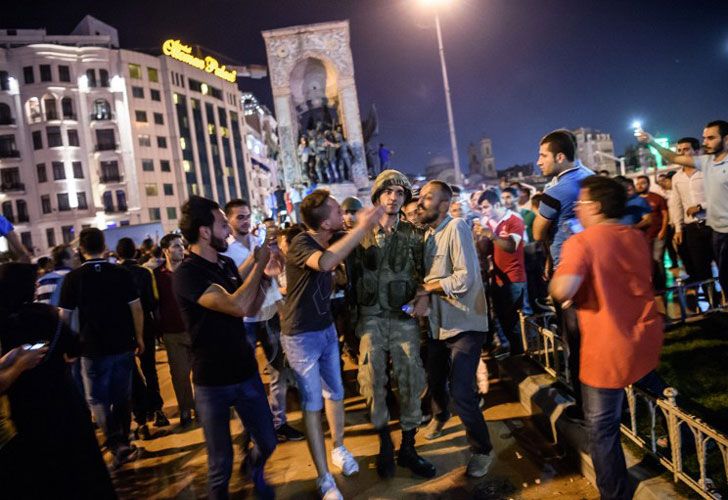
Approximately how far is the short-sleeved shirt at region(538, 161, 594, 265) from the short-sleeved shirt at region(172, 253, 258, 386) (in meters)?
2.48

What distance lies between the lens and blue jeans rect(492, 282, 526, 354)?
5766 millimetres

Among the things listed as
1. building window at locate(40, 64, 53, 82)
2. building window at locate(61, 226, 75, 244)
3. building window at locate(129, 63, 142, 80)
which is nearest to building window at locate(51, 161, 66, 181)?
building window at locate(61, 226, 75, 244)

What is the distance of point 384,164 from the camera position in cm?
2136

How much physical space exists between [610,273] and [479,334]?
4.61 feet

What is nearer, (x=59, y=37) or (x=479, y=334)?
(x=479, y=334)

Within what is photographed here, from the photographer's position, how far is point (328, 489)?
11.2 ft

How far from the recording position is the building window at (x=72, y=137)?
44.6 m

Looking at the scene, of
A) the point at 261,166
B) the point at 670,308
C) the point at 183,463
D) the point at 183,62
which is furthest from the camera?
the point at 261,166

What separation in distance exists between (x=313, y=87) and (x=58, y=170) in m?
36.0

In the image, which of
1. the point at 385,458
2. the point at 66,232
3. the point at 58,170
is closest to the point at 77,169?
the point at 58,170

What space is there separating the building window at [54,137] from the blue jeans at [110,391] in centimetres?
4923

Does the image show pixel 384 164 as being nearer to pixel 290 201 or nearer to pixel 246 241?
pixel 290 201

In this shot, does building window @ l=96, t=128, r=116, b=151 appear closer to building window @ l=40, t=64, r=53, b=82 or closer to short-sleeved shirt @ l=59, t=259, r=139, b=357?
building window @ l=40, t=64, r=53, b=82

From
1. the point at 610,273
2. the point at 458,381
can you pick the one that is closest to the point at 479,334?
the point at 458,381
